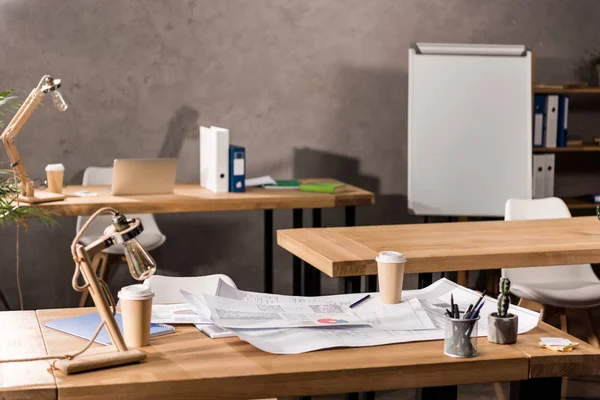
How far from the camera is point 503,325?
1.98 meters

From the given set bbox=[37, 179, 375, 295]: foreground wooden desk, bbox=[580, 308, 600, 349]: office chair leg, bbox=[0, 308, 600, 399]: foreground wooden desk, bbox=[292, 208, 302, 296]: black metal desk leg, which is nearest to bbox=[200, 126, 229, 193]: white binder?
bbox=[37, 179, 375, 295]: foreground wooden desk

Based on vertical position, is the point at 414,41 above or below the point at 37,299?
above

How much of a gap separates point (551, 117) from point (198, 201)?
238 centimetres

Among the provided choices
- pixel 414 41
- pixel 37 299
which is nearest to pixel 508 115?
pixel 414 41

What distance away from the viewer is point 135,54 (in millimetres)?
5473

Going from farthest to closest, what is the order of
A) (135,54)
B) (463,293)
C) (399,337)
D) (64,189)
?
(135,54) < (64,189) < (463,293) < (399,337)

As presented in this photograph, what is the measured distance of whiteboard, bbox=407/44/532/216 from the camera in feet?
17.8

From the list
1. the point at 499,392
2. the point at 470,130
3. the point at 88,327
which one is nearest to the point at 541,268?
the point at 499,392

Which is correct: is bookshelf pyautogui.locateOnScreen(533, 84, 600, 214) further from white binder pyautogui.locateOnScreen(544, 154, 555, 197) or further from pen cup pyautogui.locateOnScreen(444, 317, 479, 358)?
pen cup pyautogui.locateOnScreen(444, 317, 479, 358)

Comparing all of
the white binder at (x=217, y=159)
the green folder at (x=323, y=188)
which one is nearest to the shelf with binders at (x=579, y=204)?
the green folder at (x=323, y=188)

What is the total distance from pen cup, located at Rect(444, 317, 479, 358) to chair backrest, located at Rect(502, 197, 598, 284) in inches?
90.3

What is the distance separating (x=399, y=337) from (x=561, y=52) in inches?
176

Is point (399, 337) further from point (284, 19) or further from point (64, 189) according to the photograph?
point (284, 19)

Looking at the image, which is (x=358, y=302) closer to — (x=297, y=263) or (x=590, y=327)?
(x=590, y=327)
